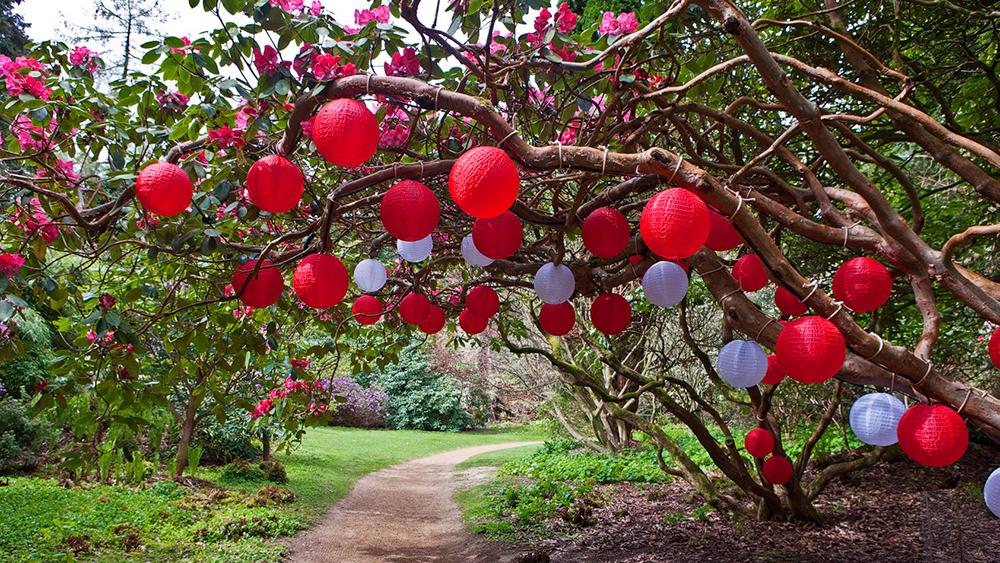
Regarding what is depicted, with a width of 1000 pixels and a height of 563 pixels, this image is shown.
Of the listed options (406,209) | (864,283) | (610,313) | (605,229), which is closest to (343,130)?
(406,209)

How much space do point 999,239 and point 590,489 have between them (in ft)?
19.6

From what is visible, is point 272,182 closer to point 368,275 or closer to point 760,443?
point 368,275

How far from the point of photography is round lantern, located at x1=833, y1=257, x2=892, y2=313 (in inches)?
99.7

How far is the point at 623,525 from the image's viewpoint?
7.16 metres

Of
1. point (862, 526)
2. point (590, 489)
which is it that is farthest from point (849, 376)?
point (590, 489)

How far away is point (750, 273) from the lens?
318 centimetres

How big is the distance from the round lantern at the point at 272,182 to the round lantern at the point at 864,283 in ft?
7.46

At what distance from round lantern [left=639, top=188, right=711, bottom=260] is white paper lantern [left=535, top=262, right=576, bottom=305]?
1114 mm

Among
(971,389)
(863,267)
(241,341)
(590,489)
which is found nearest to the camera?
(971,389)

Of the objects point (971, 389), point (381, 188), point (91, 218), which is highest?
point (381, 188)

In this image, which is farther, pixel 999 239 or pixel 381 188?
pixel 999 239

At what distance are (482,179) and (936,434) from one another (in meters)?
1.86

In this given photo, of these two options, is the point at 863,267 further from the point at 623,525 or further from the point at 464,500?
the point at 464,500

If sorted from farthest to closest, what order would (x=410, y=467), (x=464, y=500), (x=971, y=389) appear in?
(x=410, y=467) → (x=464, y=500) → (x=971, y=389)
